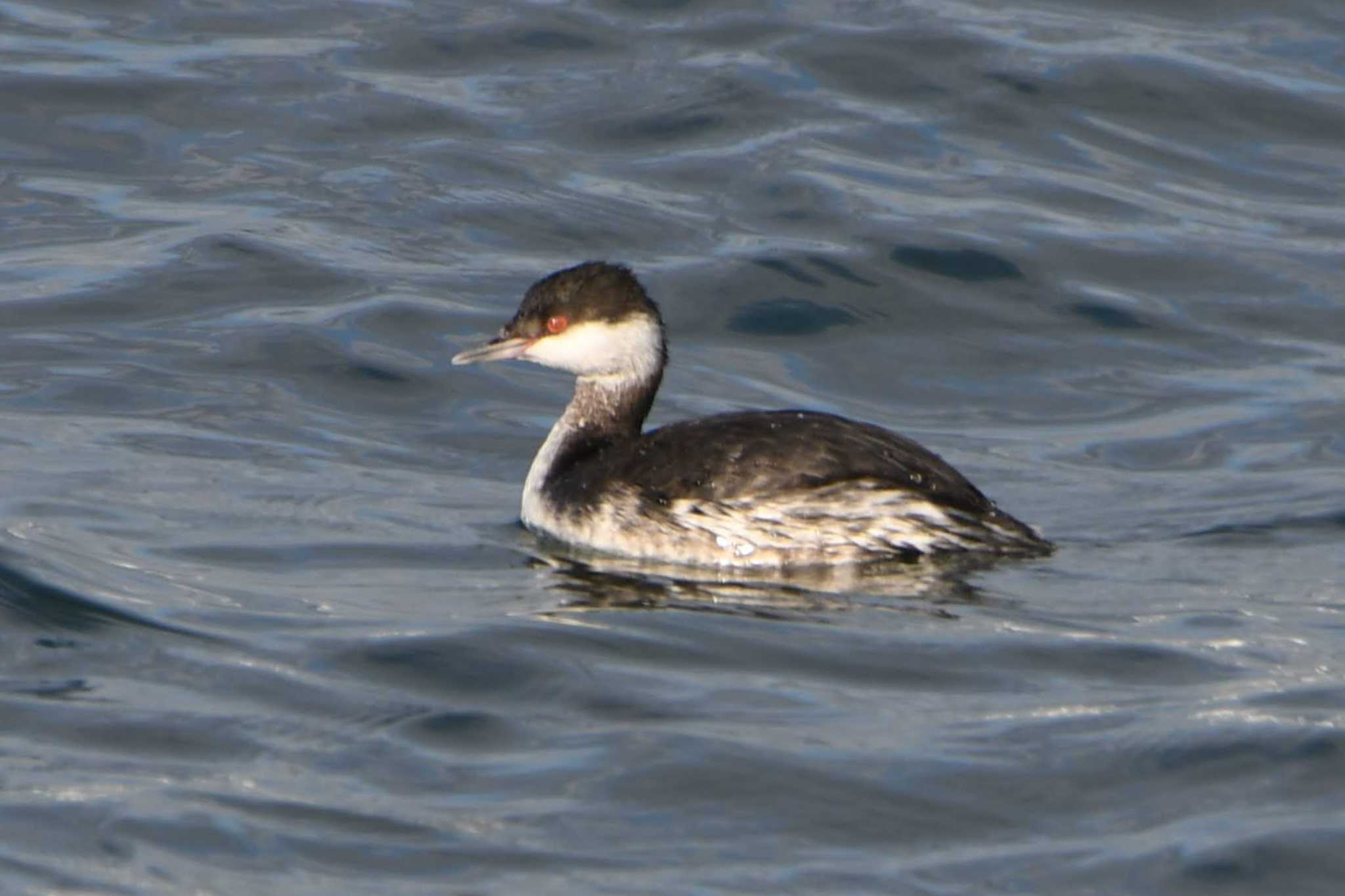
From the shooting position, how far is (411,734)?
696 centimetres

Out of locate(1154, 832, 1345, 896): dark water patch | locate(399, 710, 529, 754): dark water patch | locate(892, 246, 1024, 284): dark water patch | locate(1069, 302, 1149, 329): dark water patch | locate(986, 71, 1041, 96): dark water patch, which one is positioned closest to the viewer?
locate(1154, 832, 1345, 896): dark water patch

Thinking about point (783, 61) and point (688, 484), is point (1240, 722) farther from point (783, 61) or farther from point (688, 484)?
point (783, 61)

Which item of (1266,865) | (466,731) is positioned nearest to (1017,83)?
(466,731)

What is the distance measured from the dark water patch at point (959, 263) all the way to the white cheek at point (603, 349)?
14.2 ft

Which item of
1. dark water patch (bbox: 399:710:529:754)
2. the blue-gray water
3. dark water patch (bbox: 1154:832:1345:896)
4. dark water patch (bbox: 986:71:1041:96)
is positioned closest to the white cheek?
the blue-gray water

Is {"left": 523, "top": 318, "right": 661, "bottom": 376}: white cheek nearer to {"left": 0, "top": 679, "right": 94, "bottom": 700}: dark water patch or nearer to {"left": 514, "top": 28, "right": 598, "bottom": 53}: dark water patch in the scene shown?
{"left": 0, "top": 679, "right": 94, "bottom": 700}: dark water patch

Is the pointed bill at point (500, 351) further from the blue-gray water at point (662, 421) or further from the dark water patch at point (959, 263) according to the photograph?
the dark water patch at point (959, 263)

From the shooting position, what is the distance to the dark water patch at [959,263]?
14.2 metres

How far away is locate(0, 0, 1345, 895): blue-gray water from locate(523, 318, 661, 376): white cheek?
69 cm

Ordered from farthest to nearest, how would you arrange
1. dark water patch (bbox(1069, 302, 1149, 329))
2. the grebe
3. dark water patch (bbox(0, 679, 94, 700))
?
Answer: 1. dark water patch (bbox(1069, 302, 1149, 329))
2. the grebe
3. dark water patch (bbox(0, 679, 94, 700))

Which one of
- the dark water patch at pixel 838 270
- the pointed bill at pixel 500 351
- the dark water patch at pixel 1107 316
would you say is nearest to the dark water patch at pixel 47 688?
the pointed bill at pixel 500 351

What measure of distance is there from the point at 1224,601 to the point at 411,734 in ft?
10.2

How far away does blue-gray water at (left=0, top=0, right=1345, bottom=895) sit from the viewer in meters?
6.38

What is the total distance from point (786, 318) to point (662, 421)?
1.87 meters
